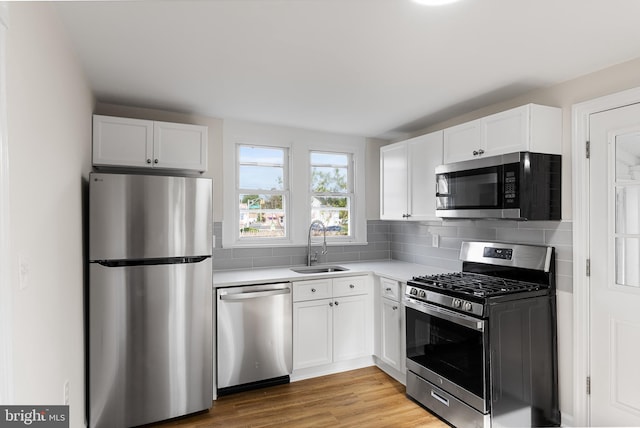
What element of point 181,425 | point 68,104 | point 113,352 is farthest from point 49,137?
point 181,425

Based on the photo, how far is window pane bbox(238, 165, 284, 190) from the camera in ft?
12.3

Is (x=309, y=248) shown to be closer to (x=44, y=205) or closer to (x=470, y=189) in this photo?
(x=470, y=189)

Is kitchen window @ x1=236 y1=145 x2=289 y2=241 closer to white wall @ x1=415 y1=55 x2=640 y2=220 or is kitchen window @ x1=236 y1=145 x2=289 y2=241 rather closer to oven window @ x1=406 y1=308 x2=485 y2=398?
oven window @ x1=406 y1=308 x2=485 y2=398

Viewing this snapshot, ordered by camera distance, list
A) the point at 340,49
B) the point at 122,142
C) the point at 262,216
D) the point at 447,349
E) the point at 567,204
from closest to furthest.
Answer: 1. the point at 340,49
2. the point at 567,204
3. the point at 447,349
4. the point at 122,142
5. the point at 262,216

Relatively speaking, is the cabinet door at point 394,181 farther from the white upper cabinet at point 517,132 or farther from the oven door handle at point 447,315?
the oven door handle at point 447,315

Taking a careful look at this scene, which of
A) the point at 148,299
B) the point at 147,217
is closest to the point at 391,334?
the point at 148,299

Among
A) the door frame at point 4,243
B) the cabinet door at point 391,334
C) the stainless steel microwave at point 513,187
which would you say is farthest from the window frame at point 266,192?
the door frame at point 4,243

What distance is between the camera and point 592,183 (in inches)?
93.0

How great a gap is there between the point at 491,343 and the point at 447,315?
33 centimetres

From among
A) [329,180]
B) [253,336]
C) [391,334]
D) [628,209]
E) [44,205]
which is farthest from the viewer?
[329,180]

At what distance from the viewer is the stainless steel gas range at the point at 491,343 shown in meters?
2.29

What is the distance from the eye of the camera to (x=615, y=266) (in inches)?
88.7

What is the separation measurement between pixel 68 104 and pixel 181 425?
218 centimetres

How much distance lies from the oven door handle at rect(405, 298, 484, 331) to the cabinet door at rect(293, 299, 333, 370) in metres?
0.78
